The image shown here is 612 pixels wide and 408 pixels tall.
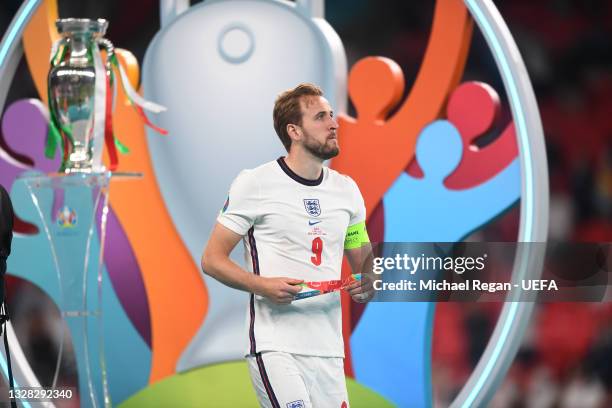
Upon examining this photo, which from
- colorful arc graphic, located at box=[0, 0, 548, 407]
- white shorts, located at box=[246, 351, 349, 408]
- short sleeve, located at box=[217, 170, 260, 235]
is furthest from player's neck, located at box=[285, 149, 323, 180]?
colorful arc graphic, located at box=[0, 0, 548, 407]

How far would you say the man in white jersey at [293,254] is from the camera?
3.30 meters

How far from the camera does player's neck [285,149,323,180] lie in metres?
3.48

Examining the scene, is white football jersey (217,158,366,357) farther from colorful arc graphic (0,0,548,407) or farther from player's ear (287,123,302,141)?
colorful arc graphic (0,0,548,407)

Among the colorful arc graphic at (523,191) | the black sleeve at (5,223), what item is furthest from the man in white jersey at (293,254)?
the colorful arc graphic at (523,191)

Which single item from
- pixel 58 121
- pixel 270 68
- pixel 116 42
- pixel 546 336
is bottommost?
pixel 546 336

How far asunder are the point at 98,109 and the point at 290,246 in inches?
36.1

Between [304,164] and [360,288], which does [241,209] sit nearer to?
[304,164]

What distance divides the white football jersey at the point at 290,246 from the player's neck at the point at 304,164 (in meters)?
0.02

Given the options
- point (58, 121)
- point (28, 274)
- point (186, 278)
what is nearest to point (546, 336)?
point (186, 278)

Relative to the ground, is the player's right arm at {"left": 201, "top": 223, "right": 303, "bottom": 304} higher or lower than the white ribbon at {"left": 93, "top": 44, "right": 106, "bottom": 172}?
lower

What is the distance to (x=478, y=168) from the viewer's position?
455 centimetres

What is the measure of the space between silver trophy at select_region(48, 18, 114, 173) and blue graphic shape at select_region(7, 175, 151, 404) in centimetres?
123

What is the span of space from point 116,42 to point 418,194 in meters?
2.30

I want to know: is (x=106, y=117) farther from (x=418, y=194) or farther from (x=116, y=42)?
(x=116, y=42)
